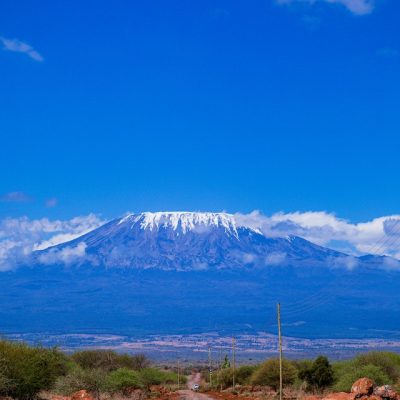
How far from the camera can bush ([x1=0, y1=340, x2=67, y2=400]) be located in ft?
115

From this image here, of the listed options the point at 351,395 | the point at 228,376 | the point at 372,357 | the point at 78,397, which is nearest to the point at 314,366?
the point at 372,357

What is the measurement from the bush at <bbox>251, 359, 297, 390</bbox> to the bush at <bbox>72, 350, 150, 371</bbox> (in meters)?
14.6

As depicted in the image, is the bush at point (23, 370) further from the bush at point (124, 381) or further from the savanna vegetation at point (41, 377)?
the bush at point (124, 381)

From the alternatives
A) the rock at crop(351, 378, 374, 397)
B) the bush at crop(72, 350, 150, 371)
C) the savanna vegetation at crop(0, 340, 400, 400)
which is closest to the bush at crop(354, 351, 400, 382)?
the savanna vegetation at crop(0, 340, 400, 400)

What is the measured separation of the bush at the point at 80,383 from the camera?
41219 millimetres

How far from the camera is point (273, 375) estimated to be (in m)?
65.8

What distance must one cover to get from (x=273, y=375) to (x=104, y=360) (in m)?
18.1

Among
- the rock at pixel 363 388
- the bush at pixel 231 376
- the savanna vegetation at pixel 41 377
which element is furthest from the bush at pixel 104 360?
the rock at pixel 363 388

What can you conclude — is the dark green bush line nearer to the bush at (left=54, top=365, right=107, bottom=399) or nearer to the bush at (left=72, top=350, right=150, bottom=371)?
the bush at (left=72, top=350, right=150, bottom=371)

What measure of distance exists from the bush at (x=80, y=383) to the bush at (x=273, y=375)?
2308cm

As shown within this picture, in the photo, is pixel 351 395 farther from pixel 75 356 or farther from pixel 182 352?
pixel 182 352

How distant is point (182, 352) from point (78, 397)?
164 meters

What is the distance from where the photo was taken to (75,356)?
73.3 metres

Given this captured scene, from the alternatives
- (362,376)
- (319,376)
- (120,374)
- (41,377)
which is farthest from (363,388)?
(120,374)
